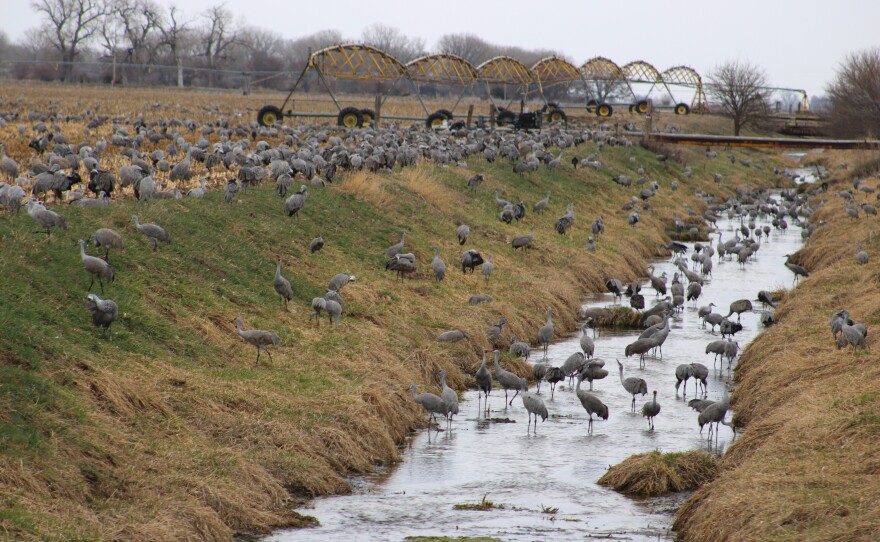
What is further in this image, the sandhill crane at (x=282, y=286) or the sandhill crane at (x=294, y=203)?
the sandhill crane at (x=294, y=203)

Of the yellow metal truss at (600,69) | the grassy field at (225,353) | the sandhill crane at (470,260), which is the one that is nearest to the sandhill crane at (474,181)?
the grassy field at (225,353)

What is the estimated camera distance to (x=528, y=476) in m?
12.8

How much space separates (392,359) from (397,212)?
32.0 feet

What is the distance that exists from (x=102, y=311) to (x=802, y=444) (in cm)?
841

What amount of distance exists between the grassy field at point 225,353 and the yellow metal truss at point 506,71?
117 ft

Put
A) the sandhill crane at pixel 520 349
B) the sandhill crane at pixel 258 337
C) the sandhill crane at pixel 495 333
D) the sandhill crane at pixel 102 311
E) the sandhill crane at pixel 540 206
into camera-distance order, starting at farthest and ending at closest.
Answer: the sandhill crane at pixel 540 206
the sandhill crane at pixel 495 333
the sandhill crane at pixel 520 349
the sandhill crane at pixel 258 337
the sandhill crane at pixel 102 311

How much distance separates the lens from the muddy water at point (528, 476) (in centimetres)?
1101

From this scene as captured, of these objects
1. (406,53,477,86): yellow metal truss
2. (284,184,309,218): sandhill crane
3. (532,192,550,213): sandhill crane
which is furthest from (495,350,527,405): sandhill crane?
(406,53,477,86): yellow metal truss

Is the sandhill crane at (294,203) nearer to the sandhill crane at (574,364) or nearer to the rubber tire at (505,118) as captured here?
the sandhill crane at (574,364)

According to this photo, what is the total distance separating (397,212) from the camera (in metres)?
25.8

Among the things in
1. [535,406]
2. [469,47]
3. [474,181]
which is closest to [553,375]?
[535,406]

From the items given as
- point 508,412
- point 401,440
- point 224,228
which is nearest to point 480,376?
point 508,412

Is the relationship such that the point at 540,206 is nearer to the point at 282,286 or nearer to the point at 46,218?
the point at 282,286

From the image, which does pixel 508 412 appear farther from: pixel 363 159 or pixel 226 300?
pixel 363 159
